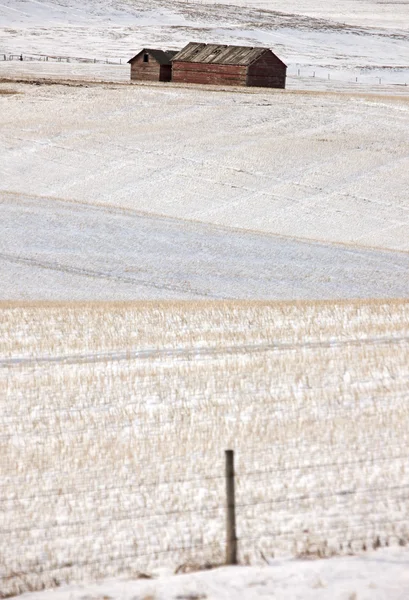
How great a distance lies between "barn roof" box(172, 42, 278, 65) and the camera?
48.0 metres

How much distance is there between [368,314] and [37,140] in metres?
19.6

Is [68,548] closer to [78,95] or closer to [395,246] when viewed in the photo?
[395,246]

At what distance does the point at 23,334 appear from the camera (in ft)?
39.7

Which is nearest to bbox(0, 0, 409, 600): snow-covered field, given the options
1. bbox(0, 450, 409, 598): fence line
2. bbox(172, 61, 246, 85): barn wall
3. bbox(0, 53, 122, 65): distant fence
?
bbox(0, 450, 409, 598): fence line

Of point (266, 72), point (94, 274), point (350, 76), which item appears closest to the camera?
point (94, 274)

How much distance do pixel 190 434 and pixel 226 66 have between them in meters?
41.0

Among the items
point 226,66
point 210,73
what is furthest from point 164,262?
point 210,73

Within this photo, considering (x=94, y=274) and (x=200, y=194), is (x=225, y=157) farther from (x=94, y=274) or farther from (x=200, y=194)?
(x=94, y=274)

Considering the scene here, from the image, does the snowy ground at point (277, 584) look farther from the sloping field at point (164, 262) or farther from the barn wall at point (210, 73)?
the barn wall at point (210, 73)

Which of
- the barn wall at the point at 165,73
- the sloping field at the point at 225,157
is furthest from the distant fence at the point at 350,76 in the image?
the sloping field at the point at 225,157

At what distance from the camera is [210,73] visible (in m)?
48.7

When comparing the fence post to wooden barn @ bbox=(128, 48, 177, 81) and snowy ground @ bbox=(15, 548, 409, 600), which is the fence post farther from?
wooden barn @ bbox=(128, 48, 177, 81)

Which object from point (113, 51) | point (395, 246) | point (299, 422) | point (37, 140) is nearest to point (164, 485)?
point (299, 422)

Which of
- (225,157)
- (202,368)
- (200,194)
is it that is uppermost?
(225,157)
